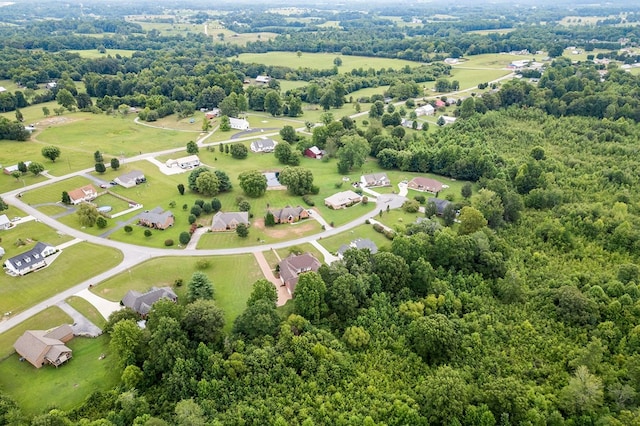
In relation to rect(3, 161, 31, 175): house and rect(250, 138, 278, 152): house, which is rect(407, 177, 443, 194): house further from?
rect(3, 161, 31, 175): house

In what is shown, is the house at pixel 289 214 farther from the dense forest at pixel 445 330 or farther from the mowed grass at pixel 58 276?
the mowed grass at pixel 58 276

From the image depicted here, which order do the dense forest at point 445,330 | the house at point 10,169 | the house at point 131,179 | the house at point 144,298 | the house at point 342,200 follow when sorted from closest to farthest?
the dense forest at point 445,330 < the house at point 144,298 < the house at point 342,200 < the house at point 131,179 < the house at point 10,169

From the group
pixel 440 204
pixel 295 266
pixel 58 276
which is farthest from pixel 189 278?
pixel 440 204

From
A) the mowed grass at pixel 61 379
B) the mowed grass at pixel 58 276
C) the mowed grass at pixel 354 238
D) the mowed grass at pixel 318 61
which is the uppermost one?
the mowed grass at pixel 318 61

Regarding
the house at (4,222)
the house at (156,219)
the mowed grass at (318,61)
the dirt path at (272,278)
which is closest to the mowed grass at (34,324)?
the house at (156,219)

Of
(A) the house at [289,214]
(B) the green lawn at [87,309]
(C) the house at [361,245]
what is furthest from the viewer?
(A) the house at [289,214]

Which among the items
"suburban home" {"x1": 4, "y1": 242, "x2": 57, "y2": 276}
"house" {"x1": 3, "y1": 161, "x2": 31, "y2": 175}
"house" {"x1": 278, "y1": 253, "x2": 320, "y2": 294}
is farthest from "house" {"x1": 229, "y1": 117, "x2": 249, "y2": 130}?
"house" {"x1": 278, "y1": 253, "x2": 320, "y2": 294}

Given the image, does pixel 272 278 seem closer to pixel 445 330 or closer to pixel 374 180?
pixel 445 330

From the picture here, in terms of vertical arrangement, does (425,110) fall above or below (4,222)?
above
